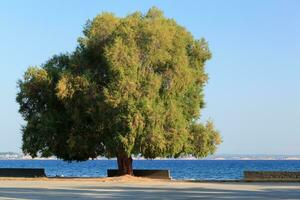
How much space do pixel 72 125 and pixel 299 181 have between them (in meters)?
19.1

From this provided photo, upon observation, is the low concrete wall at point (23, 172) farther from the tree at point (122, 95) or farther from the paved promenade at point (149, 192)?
the paved promenade at point (149, 192)

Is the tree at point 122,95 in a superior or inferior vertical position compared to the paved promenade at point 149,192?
superior

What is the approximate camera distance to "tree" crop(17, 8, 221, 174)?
153 feet

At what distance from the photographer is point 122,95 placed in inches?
1811

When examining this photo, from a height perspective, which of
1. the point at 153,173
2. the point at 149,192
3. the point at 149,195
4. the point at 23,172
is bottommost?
the point at 149,195

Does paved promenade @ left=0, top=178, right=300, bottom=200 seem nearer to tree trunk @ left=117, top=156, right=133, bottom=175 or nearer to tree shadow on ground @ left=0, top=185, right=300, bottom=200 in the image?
tree shadow on ground @ left=0, top=185, right=300, bottom=200

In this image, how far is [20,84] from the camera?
52031mm

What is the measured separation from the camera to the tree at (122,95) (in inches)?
1831

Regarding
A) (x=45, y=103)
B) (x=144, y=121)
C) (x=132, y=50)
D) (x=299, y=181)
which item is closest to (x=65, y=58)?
(x=45, y=103)

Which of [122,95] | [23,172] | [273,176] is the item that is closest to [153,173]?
[122,95]

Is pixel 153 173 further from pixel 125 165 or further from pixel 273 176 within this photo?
pixel 273 176

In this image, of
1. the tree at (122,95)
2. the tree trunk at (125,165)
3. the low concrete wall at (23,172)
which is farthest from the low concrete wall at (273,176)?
the low concrete wall at (23,172)

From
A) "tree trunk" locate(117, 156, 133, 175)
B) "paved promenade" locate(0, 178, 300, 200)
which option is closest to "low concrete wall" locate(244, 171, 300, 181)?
"paved promenade" locate(0, 178, 300, 200)

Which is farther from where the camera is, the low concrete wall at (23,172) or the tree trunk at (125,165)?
the low concrete wall at (23,172)
